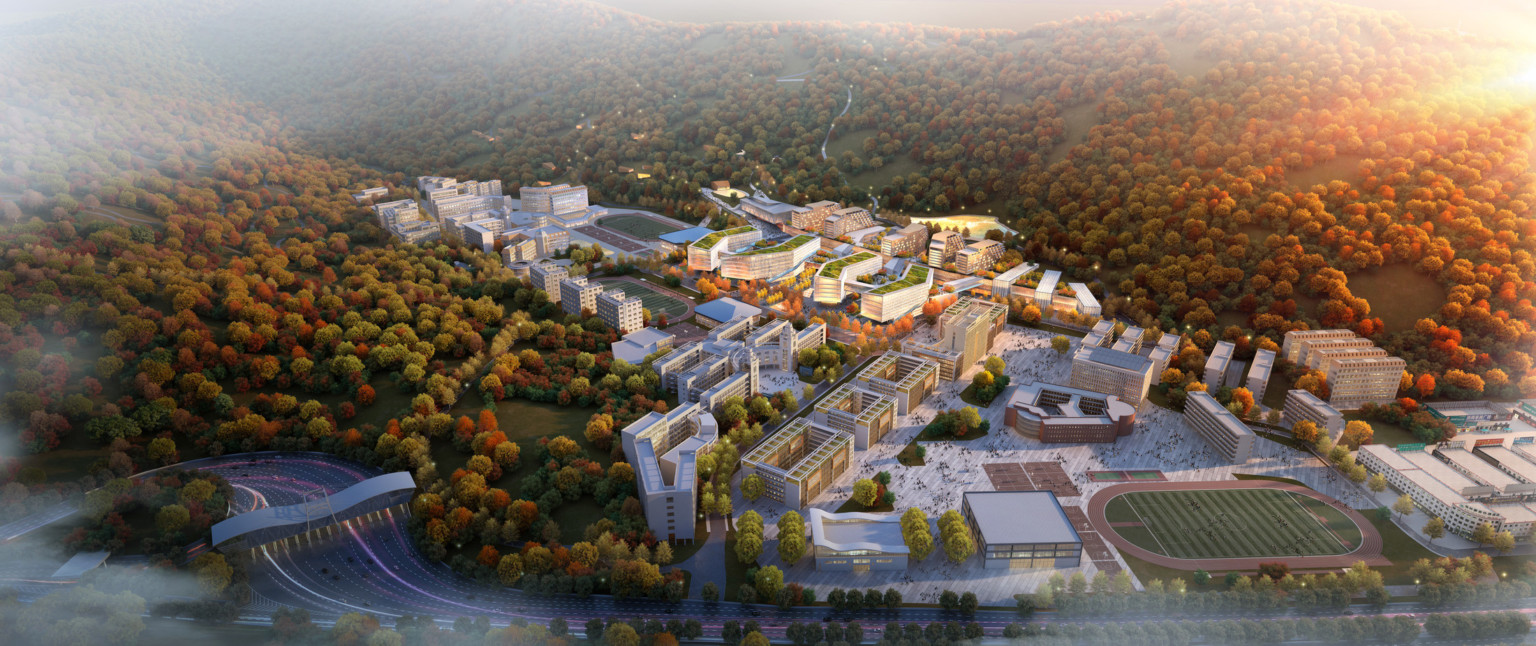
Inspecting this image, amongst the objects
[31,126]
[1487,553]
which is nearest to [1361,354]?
[1487,553]

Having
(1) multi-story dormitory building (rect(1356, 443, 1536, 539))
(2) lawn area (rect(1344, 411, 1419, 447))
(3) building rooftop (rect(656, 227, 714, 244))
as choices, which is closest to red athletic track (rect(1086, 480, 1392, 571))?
(1) multi-story dormitory building (rect(1356, 443, 1536, 539))

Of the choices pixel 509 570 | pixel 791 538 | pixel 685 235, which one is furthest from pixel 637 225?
pixel 791 538

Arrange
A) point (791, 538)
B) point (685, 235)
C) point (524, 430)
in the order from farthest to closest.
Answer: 1. point (685, 235)
2. point (524, 430)
3. point (791, 538)

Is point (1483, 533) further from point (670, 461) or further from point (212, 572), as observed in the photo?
point (212, 572)

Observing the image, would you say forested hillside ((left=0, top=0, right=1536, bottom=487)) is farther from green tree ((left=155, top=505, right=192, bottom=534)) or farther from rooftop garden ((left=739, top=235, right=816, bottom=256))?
rooftop garden ((left=739, top=235, right=816, bottom=256))

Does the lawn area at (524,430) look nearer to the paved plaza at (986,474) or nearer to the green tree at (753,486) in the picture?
the green tree at (753,486)

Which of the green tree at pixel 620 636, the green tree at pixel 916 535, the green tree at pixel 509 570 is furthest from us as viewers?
the green tree at pixel 916 535

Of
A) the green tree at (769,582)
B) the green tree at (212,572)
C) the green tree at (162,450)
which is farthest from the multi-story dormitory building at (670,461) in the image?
the green tree at (162,450)
